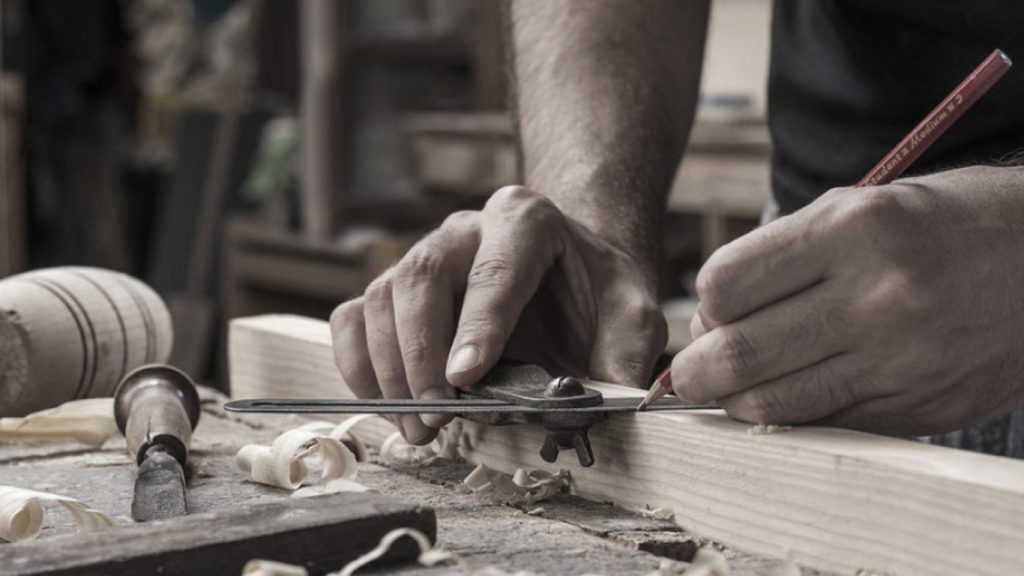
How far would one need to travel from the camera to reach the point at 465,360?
4.28 feet

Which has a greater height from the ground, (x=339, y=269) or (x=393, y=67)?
(x=393, y=67)

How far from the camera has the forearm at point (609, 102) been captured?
1775 mm

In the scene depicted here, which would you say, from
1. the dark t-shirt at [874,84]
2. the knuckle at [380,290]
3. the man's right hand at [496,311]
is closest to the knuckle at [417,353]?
the man's right hand at [496,311]

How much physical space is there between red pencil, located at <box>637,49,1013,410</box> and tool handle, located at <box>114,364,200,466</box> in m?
0.52

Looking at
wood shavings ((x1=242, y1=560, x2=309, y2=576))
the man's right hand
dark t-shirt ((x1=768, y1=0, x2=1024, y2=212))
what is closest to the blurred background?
dark t-shirt ((x1=768, y1=0, x2=1024, y2=212))

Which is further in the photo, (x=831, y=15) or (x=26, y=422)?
(x=831, y=15)

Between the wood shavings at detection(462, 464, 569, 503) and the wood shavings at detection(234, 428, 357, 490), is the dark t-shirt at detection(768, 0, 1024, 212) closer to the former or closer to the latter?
the wood shavings at detection(462, 464, 569, 503)

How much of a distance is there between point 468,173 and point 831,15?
258 cm

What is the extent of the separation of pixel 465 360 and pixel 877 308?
438 millimetres

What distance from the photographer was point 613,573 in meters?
0.99

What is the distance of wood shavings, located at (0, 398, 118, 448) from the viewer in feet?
5.20

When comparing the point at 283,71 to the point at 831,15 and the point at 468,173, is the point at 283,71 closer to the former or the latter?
the point at 468,173

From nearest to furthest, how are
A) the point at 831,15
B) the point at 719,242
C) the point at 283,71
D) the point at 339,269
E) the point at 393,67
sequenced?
the point at 831,15, the point at 719,242, the point at 339,269, the point at 393,67, the point at 283,71

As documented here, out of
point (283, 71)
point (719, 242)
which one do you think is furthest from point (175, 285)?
point (719, 242)
